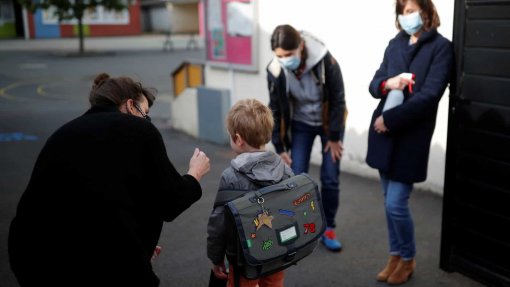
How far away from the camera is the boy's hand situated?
253 centimetres

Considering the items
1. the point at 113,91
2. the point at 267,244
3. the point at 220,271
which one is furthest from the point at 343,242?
the point at 113,91

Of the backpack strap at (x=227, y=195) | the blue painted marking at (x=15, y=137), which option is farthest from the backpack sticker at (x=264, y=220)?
the blue painted marking at (x=15, y=137)

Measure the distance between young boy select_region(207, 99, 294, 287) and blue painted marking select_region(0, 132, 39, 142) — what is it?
6019 mm

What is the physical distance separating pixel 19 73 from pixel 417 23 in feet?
51.9

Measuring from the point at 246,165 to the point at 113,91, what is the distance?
651mm

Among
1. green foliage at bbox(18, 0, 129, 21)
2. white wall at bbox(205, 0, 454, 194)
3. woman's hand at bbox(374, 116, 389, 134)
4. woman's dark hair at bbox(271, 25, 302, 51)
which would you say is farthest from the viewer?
green foliage at bbox(18, 0, 129, 21)

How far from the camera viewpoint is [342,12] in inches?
231

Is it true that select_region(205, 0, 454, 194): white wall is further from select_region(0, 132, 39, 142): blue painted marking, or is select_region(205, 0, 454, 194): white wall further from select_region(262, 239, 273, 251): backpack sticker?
select_region(0, 132, 39, 142): blue painted marking

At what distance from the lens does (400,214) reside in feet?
11.2

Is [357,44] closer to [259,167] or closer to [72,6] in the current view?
[259,167]

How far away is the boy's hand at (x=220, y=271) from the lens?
2.53 metres

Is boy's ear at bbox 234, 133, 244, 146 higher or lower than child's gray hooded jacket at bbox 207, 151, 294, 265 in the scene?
higher

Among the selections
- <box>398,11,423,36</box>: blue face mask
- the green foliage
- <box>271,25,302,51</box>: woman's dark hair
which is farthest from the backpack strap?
the green foliage

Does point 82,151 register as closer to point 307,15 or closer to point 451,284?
point 451,284
